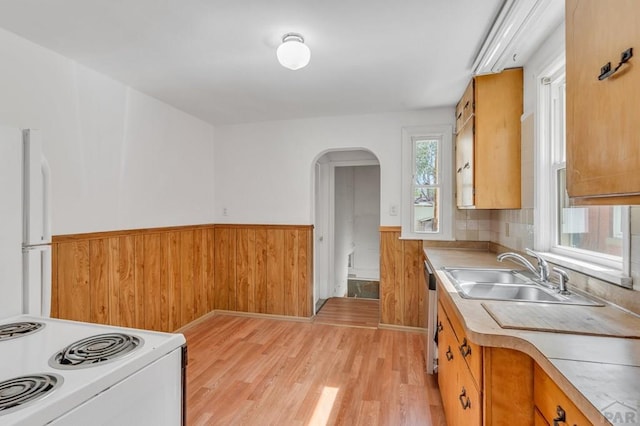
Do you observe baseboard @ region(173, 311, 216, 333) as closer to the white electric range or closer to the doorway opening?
the doorway opening

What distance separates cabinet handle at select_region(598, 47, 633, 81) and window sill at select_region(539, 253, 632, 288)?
0.85 meters

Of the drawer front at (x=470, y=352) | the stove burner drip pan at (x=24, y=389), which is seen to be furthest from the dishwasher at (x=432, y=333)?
the stove burner drip pan at (x=24, y=389)

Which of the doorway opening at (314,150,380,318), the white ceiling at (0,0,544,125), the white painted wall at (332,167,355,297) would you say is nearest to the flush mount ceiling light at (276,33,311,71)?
the white ceiling at (0,0,544,125)

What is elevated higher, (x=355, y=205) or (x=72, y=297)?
(x=355, y=205)

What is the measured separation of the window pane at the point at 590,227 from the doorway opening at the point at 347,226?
8.18ft

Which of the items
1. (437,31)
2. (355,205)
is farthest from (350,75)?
(355,205)

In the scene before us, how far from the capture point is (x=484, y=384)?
1.10 metres

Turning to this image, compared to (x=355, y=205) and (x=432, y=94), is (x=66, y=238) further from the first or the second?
(x=355, y=205)

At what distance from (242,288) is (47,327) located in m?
2.70

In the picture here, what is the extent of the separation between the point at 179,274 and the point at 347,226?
3505 mm

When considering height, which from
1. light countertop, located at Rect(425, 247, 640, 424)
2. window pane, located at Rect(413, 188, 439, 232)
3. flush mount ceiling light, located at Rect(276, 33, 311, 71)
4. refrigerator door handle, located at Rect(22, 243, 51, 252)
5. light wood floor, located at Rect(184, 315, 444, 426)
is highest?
flush mount ceiling light, located at Rect(276, 33, 311, 71)

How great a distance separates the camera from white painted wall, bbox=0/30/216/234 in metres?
2.01

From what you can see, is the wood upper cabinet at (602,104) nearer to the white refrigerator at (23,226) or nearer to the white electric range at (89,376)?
the white electric range at (89,376)

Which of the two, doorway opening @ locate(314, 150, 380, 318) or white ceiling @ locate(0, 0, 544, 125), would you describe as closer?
white ceiling @ locate(0, 0, 544, 125)
